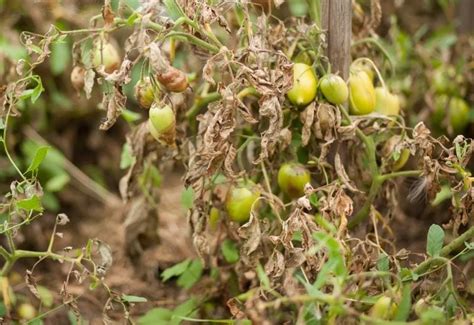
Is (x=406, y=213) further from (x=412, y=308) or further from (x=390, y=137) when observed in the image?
(x=412, y=308)

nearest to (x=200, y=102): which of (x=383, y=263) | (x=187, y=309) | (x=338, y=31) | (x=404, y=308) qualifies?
→ (x=338, y=31)

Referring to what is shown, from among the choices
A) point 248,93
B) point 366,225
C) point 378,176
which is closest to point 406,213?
point 366,225

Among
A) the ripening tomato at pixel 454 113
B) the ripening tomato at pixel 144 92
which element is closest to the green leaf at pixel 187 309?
the ripening tomato at pixel 144 92

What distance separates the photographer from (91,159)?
2.78 metres

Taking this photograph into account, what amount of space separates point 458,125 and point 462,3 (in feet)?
2.38

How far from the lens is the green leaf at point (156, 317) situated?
1662 mm

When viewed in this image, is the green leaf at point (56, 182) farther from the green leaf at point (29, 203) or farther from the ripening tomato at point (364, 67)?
the ripening tomato at point (364, 67)

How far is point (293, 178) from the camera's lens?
5.20ft

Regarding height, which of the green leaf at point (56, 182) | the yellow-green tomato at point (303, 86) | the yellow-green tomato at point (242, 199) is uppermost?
the yellow-green tomato at point (303, 86)

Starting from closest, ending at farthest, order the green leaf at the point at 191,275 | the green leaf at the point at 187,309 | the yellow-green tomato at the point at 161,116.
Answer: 1. the yellow-green tomato at the point at 161,116
2. the green leaf at the point at 187,309
3. the green leaf at the point at 191,275

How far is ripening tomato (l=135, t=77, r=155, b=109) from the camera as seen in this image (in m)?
1.47

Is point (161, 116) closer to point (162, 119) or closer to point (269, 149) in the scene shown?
point (162, 119)

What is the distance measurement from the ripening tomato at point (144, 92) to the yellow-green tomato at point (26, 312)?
0.60 meters

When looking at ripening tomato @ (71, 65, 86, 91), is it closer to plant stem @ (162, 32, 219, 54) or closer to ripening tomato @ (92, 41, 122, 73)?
ripening tomato @ (92, 41, 122, 73)
